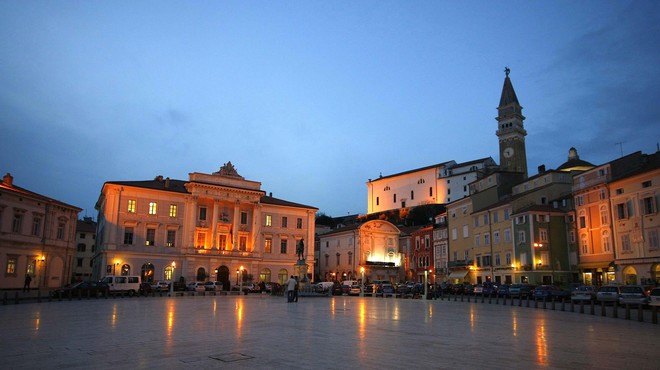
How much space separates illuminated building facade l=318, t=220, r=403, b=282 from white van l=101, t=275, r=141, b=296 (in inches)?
1491

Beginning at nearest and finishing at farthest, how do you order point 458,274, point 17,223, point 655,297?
point 655,297
point 17,223
point 458,274

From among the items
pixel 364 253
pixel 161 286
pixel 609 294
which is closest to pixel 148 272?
pixel 161 286

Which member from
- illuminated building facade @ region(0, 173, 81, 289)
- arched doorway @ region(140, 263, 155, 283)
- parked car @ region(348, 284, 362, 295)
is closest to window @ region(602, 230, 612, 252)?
parked car @ region(348, 284, 362, 295)

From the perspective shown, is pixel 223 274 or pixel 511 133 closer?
pixel 223 274

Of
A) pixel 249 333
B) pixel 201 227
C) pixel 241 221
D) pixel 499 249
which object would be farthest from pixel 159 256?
pixel 249 333

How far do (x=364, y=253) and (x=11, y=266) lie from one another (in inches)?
1822

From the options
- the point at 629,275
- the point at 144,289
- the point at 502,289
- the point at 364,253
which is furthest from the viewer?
the point at 364,253

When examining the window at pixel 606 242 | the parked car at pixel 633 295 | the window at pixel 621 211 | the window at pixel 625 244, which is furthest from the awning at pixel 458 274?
the parked car at pixel 633 295

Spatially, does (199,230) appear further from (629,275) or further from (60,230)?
(629,275)

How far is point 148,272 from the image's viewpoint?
56812 mm

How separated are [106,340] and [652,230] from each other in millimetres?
41411

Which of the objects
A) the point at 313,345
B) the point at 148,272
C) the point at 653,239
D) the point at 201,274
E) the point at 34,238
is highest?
the point at 653,239

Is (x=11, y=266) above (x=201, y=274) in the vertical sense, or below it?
above

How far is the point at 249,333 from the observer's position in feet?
43.2
